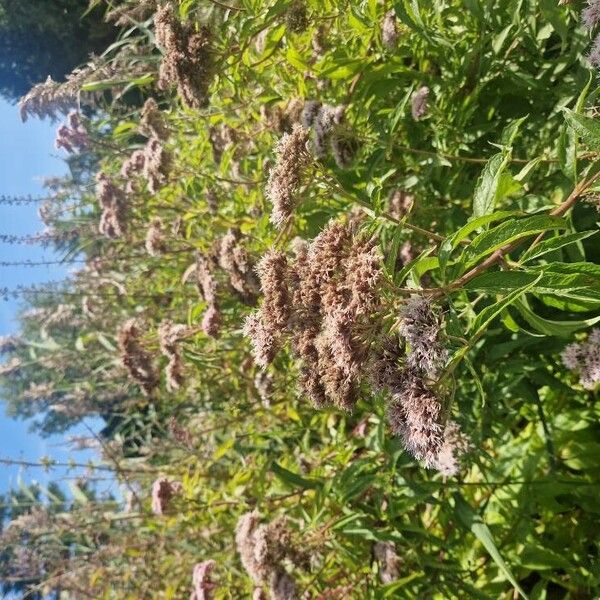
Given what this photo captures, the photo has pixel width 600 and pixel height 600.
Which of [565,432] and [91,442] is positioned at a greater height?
[91,442]

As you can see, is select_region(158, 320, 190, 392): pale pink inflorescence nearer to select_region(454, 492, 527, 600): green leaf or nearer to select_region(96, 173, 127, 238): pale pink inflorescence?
select_region(96, 173, 127, 238): pale pink inflorescence

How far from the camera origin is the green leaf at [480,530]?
5.52ft

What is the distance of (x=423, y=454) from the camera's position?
3.18 feet

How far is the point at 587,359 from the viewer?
1.41 metres

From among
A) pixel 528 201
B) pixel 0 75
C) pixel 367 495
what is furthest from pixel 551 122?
pixel 0 75

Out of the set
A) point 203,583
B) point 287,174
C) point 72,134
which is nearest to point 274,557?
point 203,583

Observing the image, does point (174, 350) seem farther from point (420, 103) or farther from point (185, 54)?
point (420, 103)

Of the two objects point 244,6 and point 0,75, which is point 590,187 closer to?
point 244,6

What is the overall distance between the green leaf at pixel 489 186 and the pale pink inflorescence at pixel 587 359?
579 millimetres

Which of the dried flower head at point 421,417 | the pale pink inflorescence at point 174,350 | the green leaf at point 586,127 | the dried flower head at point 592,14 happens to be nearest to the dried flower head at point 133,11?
the pale pink inflorescence at point 174,350

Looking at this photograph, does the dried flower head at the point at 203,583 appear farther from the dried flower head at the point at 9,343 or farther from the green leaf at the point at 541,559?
the dried flower head at the point at 9,343

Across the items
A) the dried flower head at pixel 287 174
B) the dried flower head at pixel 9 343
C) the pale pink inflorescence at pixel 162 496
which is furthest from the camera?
the dried flower head at pixel 9 343

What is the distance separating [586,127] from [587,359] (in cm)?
63

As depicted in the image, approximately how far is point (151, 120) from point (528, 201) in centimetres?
144
